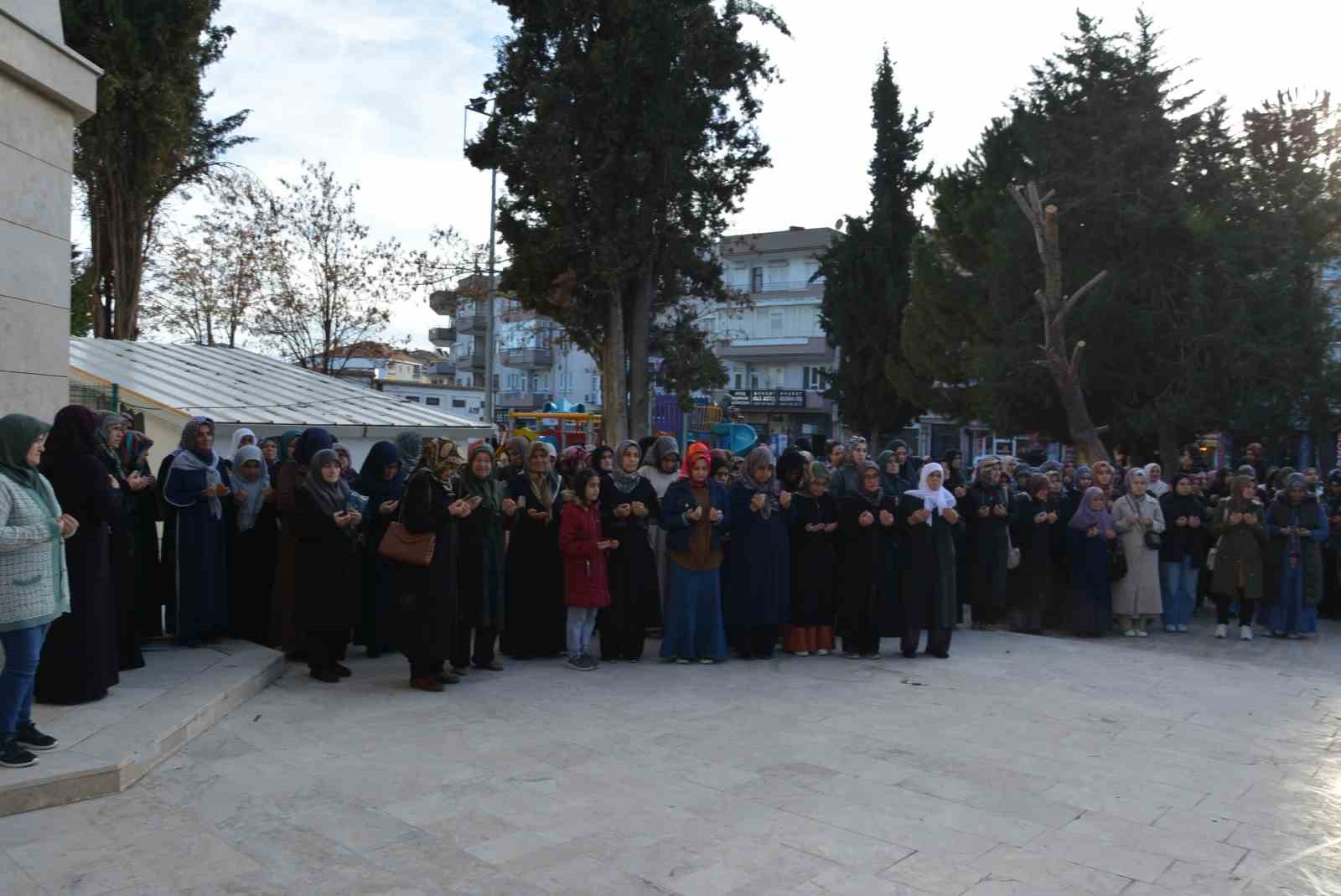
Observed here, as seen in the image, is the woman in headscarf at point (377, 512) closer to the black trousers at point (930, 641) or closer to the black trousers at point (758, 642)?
the black trousers at point (758, 642)

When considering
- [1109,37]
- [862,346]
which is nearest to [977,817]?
[1109,37]

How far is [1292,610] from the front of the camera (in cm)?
1100

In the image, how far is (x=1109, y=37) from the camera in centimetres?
2392

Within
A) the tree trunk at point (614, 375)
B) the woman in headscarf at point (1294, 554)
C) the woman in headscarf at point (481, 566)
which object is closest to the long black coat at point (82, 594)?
the woman in headscarf at point (481, 566)

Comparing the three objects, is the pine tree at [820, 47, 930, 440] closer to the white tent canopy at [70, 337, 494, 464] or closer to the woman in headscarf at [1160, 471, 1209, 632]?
the white tent canopy at [70, 337, 494, 464]

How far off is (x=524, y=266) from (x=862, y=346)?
64.3 feet

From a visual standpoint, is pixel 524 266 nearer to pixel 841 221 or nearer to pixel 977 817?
pixel 977 817

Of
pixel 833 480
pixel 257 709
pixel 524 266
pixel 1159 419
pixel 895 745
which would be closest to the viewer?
pixel 895 745

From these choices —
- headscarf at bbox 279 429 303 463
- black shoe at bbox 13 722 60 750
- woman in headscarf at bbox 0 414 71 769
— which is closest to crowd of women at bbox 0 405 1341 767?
headscarf at bbox 279 429 303 463

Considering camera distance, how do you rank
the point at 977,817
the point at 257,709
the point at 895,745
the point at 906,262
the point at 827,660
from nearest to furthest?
the point at 977,817, the point at 895,745, the point at 257,709, the point at 827,660, the point at 906,262

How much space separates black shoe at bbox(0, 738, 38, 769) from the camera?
4.91 m

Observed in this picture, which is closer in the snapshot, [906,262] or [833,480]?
[833,480]

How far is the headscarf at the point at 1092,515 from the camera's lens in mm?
10758

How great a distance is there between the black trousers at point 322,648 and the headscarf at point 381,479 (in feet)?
3.46
